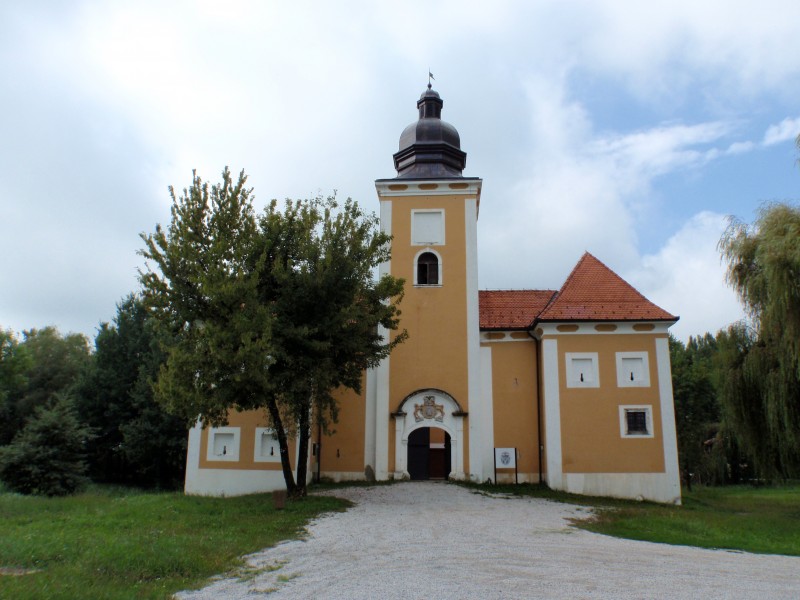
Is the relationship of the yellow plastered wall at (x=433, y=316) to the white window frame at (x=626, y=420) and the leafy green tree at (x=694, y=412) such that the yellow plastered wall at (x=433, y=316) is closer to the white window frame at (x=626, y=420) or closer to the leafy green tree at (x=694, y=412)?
the white window frame at (x=626, y=420)

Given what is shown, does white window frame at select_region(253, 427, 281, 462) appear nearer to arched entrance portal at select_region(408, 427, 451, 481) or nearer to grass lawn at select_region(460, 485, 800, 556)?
arched entrance portal at select_region(408, 427, 451, 481)

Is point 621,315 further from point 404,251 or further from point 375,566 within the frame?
point 375,566

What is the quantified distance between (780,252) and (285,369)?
41.6 feet

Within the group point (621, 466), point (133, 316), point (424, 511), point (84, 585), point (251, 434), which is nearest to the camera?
point (84, 585)

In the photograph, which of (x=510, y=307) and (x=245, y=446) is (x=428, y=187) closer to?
(x=510, y=307)

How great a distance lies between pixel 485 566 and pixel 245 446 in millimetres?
15687

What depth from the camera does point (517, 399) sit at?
23.8 meters

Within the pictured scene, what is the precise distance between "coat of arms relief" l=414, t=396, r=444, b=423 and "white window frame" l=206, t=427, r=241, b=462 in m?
6.49

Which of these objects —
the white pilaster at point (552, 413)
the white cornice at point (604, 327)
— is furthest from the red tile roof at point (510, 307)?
the white pilaster at point (552, 413)

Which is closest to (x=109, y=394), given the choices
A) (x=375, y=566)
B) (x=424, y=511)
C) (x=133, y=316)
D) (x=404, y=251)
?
(x=133, y=316)

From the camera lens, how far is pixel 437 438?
3584 cm

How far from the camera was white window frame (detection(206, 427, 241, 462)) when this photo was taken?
909 inches

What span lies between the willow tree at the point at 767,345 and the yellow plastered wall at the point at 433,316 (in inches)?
353

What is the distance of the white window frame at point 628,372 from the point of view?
22297 millimetres
